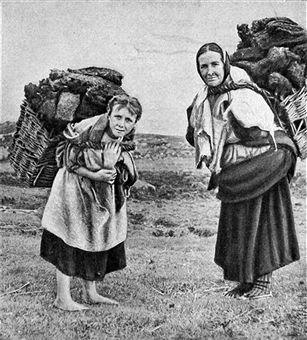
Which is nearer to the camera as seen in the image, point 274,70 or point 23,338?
point 23,338

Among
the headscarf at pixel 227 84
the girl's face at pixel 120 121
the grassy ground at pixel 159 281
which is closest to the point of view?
the grassy ground at pixel 159 281

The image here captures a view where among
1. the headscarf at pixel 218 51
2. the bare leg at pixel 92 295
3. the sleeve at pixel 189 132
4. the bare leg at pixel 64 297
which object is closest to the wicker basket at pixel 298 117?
the headscarf at pixel 218 51

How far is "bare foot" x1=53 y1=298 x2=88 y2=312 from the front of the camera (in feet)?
16.3

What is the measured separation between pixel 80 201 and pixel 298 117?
1721mm

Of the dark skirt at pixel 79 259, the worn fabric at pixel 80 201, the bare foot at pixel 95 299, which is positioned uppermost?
the worn fabric at pixel 80 201

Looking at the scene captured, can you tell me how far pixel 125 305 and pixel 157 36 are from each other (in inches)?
76.6

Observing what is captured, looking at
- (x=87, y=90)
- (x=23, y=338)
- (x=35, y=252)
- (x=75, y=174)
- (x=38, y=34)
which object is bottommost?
(x=23, y=338)

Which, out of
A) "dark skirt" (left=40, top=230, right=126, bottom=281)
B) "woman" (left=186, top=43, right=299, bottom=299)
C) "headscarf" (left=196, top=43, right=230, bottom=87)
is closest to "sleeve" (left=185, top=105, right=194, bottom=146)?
"woman" (left=186, top=43, right=299, bottom=299)

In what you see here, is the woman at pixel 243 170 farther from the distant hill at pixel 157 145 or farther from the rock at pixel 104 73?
the rock at pixel 104 73

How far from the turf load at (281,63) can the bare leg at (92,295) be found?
5.82ft

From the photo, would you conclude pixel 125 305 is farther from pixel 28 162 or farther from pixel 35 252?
pixel 28 162

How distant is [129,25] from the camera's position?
17.5 feet

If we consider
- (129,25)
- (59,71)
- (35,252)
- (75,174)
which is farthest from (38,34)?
(35,252)

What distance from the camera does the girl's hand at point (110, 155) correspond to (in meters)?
5.05
